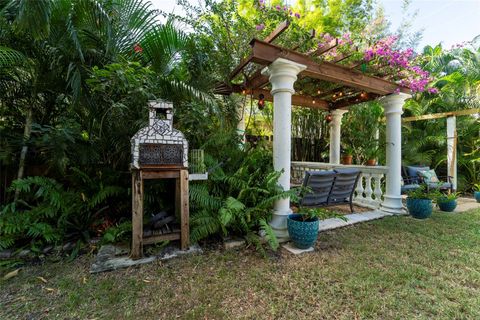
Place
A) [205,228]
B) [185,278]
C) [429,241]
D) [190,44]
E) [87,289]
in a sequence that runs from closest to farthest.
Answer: [87,289] < [185,278] < [205,228] < [429,241] < [190,44]

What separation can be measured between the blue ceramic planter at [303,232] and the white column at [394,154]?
2.29 metres

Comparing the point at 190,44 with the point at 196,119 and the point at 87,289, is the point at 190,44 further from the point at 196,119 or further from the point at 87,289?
the point at 87,289

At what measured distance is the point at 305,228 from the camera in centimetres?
229

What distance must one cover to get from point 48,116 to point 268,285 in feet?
11.1

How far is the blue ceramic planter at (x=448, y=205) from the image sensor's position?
3.80m

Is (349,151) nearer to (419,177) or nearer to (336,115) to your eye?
(336,115)

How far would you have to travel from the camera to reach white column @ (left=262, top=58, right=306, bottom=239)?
2.57 metres

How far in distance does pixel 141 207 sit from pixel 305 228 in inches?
68.1

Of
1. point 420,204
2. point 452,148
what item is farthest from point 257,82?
point 452,148

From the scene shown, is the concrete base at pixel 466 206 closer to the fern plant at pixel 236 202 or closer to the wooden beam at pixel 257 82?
the fern plant at pixel 236 202

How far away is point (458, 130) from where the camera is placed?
19.1 feet

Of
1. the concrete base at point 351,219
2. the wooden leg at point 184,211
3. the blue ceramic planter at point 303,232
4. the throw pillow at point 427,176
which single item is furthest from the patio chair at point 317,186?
the throw pillow at point 427,176

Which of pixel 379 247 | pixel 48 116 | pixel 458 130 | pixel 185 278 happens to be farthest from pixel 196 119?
pixel 458 130

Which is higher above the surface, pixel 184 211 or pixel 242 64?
pixel 242 64
